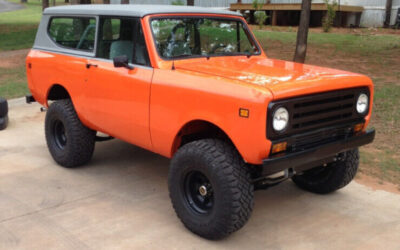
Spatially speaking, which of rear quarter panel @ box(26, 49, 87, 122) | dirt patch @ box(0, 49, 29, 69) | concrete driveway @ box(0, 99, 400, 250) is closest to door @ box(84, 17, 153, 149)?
rear quarter panel @ box(26, 49, 87, 122)

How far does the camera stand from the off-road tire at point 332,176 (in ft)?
14.5

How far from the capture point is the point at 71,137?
204 inches

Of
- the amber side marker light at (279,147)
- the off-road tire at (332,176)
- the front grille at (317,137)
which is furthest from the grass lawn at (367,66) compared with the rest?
the amber side marker light at (279,147)

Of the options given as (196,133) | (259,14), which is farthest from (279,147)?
(259,14)

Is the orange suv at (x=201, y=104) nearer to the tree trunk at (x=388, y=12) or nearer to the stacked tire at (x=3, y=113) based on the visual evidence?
the stacked tire at (x=3, y=113)

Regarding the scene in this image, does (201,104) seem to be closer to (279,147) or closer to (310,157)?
(279,147)

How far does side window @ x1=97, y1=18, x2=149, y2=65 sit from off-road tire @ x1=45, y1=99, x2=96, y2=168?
0.82m

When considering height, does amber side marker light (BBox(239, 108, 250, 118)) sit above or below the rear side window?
below

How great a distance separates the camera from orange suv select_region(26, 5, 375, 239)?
3.47m

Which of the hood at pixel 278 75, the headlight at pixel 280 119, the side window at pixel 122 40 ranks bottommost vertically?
the headlight at pixel 280 119

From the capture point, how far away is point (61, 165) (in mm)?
5441

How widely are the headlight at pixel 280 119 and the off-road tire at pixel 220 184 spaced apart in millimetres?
438

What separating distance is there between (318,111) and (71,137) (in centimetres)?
281

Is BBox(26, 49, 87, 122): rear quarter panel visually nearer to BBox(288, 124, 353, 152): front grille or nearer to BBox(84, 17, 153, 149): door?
BBox(84, 17, 153, 149): door
